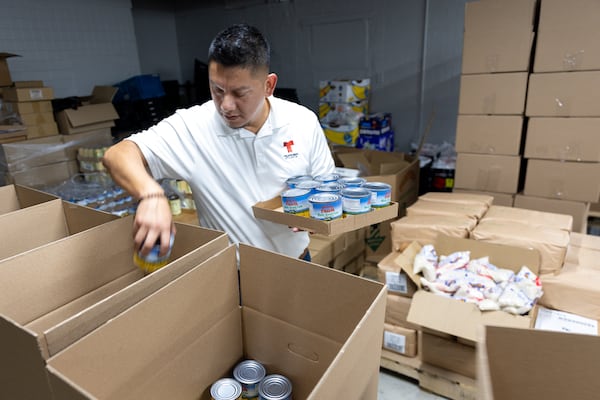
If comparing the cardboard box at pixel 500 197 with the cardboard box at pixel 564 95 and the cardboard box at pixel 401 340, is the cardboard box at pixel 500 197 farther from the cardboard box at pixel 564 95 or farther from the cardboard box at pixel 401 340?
the cardboard box at pixel 401 340

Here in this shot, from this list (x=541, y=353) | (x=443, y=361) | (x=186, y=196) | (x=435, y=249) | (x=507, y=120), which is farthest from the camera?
(x=186, y=196)

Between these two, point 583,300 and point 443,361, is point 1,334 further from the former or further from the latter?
point 583,300

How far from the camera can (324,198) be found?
119 centimetres

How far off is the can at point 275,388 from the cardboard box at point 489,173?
2157 mm

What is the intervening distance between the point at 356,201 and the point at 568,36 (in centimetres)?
186

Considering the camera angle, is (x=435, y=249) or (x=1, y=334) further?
(x=435, y=249)

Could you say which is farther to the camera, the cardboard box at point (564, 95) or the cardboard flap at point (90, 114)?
the cardboard flap at point (90, 114)

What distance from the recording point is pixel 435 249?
196 cm

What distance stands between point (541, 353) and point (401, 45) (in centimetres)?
372

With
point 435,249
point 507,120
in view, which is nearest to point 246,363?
point 435,249

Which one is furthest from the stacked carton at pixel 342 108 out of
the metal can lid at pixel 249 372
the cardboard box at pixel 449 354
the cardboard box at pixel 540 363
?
the cardboard box at pixel 540 363

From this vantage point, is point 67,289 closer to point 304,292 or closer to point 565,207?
point 304,292

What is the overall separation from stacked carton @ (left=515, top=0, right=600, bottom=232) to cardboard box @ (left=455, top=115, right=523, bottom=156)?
75 millimetres

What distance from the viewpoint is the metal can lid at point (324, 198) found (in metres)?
1.16
